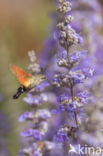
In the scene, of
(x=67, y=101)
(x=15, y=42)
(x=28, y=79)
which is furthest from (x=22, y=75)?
(x=15, y=42)

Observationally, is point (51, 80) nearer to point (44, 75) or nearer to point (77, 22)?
point (44, 75)

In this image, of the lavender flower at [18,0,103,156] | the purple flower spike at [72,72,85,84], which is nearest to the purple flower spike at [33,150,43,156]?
the lavender flower at [18,0,103,156]

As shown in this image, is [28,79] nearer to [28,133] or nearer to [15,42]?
[28,133]

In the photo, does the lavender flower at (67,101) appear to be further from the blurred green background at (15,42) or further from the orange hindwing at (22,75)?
the blurred green background at (15,42)

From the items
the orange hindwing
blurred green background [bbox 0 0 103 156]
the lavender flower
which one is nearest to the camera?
the lavender flower

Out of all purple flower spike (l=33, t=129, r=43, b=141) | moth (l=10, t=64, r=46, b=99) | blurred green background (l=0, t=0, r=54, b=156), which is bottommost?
purple flower spike (l=33, t=129, r=43, b=141)

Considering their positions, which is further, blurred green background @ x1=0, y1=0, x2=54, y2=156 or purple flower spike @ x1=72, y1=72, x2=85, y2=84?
blurred green background @ x1=0, y1=0, x2=54, y2=156

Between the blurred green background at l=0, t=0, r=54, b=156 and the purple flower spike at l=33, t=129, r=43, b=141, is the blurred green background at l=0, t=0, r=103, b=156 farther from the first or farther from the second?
the purple flower spike at l=33, t=129, r=43, b=141
